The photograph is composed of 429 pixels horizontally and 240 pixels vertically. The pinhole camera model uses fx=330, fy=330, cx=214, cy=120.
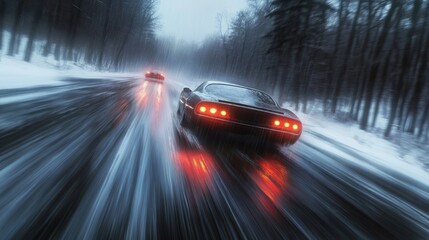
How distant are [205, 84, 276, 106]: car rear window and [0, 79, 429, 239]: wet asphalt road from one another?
0.99 metres

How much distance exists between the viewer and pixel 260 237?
2.47 meters

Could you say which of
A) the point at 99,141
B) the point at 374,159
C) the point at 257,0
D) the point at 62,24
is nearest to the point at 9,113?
the point at 99,141

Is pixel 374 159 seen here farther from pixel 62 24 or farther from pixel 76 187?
pixel 62 24

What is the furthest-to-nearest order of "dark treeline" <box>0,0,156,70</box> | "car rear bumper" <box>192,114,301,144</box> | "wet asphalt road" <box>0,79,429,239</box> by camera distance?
1. "dark treeline" <box>0,0,156,70</box>
2. "car rear bumper" <box>192,114,301,144</box>
3. "wet asphalt road" <box>0,79,429,239</box>

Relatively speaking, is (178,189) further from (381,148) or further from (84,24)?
(84,24)

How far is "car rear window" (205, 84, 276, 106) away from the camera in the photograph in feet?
21.6

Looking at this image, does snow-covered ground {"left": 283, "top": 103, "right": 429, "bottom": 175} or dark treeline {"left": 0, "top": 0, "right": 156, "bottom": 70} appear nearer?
snow-covered ground {"left": 283, "top": 103, "right": 429, "bottom": 175}

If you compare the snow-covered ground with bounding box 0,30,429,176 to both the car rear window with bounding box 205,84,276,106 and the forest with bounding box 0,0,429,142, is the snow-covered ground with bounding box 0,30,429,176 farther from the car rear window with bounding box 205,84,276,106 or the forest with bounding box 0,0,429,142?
the car rear window with bounding box 205,84,276,106

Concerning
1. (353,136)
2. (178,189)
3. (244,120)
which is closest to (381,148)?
(353,136)

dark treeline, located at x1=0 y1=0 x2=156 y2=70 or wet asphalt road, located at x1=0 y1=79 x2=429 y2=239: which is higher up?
dark treeline, located at x1=0 y1=0 x2=156 y2=70

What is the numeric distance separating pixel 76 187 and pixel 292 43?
21242 millimetres

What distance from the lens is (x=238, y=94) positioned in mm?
6879

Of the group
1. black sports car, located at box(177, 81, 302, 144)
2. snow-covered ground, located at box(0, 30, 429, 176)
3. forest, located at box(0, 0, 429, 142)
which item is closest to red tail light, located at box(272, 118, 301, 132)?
black sports car, located at box(177, 81, 302, 144)

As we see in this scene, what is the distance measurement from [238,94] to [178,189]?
12.8 ft
